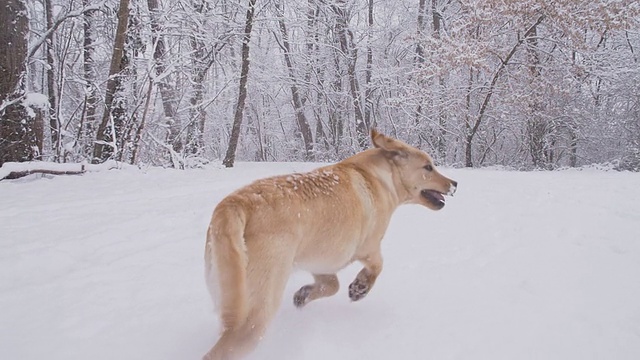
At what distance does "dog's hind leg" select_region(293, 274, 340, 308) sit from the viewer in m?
3.21

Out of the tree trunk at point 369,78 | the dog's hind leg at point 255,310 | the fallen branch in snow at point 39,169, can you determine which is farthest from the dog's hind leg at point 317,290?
the tree trunk at point 369,78

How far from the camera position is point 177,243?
4594 mm

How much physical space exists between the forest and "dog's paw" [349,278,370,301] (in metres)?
7.89

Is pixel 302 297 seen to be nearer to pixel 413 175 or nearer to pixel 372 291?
pixel 372 291

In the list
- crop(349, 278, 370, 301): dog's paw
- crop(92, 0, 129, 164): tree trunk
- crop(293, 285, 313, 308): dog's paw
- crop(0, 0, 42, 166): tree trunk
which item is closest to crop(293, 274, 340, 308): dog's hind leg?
crop(293, 285, 313, 308): dog's paw

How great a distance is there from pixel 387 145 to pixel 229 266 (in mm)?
2058

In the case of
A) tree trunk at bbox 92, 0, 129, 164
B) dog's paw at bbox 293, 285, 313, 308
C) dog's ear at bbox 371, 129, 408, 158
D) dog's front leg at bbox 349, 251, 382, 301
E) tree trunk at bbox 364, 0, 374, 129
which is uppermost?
tree trunk at bbox 364, 0, 374, 129

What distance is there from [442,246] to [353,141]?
60.3 ft

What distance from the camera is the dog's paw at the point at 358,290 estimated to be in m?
3.20

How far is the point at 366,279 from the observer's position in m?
3.22

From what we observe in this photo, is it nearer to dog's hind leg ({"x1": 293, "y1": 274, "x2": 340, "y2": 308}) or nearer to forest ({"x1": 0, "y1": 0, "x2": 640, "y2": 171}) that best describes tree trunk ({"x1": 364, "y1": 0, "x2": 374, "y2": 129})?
forest ({"x1": 0, "y1": 0, "x2": 640, "y2": 171})

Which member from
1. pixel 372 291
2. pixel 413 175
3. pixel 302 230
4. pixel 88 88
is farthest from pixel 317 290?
pixel 88 88

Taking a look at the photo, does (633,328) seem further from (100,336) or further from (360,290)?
(100,336)

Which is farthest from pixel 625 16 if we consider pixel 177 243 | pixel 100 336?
pixel 100 336
